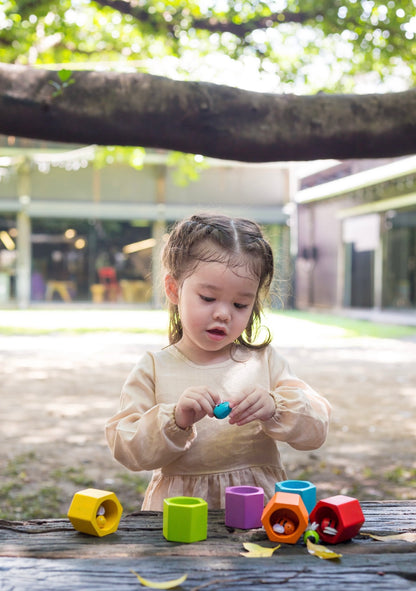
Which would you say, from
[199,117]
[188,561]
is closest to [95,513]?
[188,561]

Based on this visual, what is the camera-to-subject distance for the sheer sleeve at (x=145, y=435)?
1851mm

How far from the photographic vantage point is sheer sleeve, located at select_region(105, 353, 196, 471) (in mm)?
1851

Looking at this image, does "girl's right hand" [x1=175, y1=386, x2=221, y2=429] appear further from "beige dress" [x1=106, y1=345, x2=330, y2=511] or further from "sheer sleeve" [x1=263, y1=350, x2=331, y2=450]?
"sheer sleeve" [x1=263, y1=350, x2=331, y2=450]

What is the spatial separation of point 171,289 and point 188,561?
38.5 inches

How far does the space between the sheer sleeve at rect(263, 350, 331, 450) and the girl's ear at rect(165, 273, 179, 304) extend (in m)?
0.42

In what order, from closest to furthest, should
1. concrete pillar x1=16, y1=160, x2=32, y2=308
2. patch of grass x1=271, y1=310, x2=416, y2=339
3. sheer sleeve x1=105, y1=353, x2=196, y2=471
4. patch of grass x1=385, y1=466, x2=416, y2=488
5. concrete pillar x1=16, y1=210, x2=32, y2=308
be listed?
sheer sleeve x1=105, y1=353, x2=196, y2=471 → patch of grass x1=385, y1=466, x2=416, y2=488 → patch of grass x1=271, y1=310, x2=416, y2=339 → concrete pillar x1=16, y1=160, x2=32, y2=308 → concrete pillar x1=16, y1=210, x2=32, y2=308

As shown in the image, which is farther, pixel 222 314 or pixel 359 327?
pixel 359 327

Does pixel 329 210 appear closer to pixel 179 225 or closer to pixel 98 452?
pixel 98 452

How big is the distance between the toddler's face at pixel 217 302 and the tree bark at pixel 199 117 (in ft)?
4.56

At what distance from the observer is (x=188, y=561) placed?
142 cm

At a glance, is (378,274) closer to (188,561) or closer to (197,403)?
(197,403)

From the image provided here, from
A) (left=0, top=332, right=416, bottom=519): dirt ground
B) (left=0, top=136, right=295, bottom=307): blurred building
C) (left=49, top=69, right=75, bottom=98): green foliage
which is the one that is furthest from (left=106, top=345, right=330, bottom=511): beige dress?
(left=0, top=136, right=295, bottom=307): blurred building

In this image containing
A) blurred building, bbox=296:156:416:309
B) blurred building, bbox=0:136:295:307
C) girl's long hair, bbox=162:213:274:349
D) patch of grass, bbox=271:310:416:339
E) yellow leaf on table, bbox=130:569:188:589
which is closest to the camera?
yellow leaf on table, bbox=130:569:188:589

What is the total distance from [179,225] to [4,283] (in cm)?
2472
